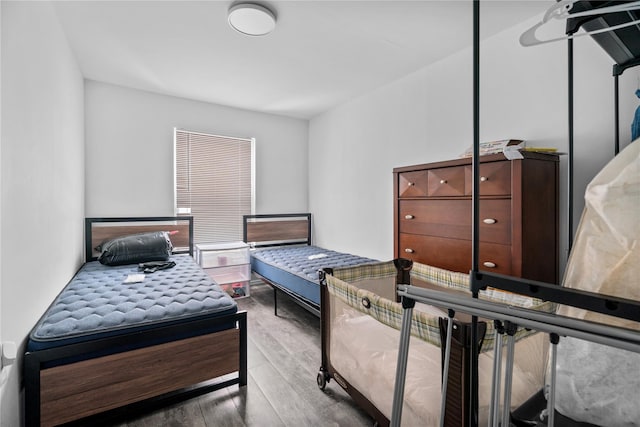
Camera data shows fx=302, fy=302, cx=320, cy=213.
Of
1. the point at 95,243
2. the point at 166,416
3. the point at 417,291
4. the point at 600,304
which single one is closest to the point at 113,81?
the point at 95,243

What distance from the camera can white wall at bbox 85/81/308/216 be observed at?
124 inches

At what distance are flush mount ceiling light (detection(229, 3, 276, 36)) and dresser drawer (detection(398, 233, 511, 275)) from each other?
181 centimetres

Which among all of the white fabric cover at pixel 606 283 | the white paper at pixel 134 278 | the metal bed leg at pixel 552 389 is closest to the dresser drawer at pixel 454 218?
the white fabric cover at pixel 606 283

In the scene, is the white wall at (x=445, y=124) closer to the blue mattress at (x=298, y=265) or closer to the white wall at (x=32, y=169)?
the blue mattress at (x=298, y=265)

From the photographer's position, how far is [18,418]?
1.34 meters

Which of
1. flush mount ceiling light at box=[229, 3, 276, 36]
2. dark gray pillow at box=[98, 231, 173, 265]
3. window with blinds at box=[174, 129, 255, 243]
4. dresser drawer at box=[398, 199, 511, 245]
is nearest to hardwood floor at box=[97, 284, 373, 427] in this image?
dresser drawer at box=[398, 199, 511, 245]

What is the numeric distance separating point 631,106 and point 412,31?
137 centimetres

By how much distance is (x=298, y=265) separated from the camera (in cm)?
297

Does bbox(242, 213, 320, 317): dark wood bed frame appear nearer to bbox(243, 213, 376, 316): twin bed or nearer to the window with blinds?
bbox(243, 213, 376, 316): twin bed

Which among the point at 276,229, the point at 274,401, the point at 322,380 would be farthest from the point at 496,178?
the point at 276,229

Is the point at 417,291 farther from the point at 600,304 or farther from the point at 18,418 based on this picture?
the point at 18,418

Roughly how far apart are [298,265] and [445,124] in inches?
72.6

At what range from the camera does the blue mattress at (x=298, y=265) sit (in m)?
2.54

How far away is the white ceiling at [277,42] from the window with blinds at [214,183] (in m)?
0.66
